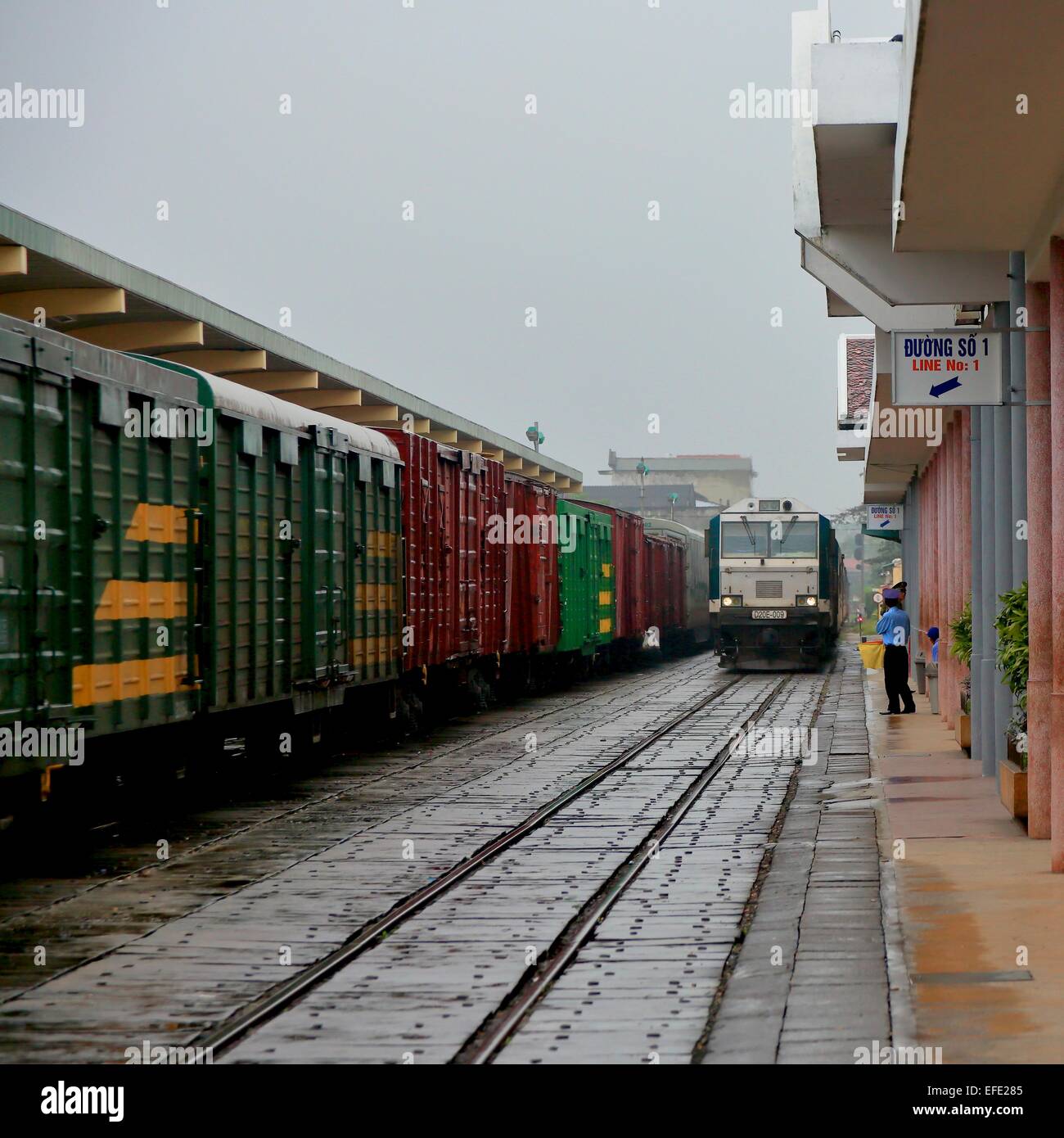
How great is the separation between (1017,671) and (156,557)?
236 inches

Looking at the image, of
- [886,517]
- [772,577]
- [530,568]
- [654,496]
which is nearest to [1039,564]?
[530,568]

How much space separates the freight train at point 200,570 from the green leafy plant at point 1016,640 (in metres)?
5.76

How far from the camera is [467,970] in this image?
302 inches

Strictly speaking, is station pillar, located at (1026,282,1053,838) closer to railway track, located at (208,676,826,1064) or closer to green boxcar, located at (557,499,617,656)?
railway track, located at (208,676,826,1064)

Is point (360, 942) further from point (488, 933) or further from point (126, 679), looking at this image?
point (126, 679)

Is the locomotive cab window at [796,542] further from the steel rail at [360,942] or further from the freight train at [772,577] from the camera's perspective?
the steel rail at [360,942]

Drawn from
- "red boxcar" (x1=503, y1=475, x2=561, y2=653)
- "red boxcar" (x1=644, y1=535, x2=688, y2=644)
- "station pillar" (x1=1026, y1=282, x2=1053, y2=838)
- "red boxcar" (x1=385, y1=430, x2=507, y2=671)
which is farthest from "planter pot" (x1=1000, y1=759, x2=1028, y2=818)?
"red boxcar" (x1=644, y1=535, x2=688, y2=644)

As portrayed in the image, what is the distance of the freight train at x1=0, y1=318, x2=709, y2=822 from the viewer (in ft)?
32.5

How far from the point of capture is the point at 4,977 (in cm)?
751

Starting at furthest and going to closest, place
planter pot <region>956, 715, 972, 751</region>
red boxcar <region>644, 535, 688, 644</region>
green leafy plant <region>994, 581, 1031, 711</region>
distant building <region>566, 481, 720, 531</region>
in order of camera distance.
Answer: distant building <region>566, 481, 720, 531</region> < red boxcar <region>644, 535, 688, 644</region> < planter pot <region>956, 715, 972, 751</region> < green leafy plant <region>994, 581, 1031, 711</region>

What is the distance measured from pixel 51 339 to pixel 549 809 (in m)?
5.63

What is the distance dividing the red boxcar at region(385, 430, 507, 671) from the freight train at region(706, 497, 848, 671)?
1182 centimetres

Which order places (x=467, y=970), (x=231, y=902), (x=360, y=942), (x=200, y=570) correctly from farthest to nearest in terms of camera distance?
(x=200, y=570), (x=231, y=902), (x=360, y=942), (x=467, y=970)
